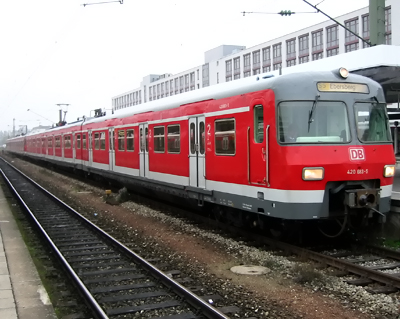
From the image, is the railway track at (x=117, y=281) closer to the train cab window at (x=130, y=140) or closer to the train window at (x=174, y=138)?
the train window at (x=174, y=138)

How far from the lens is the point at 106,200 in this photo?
16125 mm

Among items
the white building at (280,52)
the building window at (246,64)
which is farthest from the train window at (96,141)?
the building window at (246,64)

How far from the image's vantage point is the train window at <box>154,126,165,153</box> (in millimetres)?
12813

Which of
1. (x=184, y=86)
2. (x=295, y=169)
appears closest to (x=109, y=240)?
(x=295, y=169)

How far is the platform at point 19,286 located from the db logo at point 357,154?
204 inches

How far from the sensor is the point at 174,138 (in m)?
11.9

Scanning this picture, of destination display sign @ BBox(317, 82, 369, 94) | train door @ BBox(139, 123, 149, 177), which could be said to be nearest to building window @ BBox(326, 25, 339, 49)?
train door @ BBox(139, 123, 149, 177)

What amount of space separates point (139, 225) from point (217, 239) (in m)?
2.83

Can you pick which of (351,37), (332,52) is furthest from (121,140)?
(332,52)

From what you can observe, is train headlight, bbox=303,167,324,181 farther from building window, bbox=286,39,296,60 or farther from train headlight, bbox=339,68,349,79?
building window, bbox=286,39,296,60

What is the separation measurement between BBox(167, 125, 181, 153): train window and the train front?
4.34 m

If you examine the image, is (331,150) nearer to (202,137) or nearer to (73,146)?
(202,137)

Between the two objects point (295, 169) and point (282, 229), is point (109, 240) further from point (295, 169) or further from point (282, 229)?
point (295, 169)

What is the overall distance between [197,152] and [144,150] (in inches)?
161
